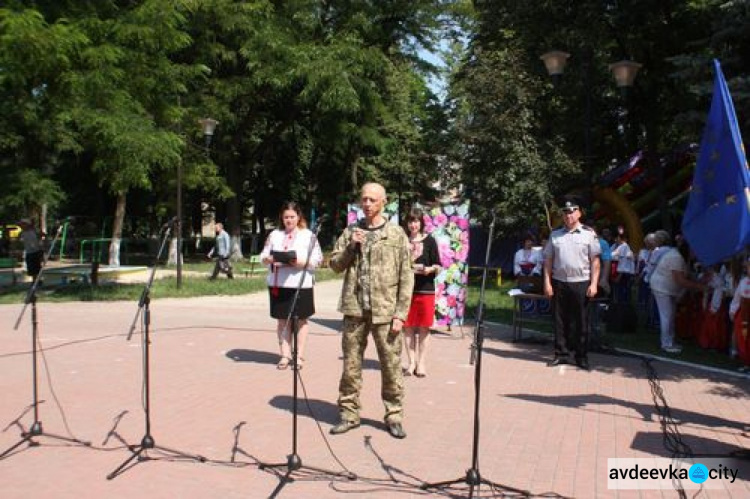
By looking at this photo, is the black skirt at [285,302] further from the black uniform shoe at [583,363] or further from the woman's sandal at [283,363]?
the black uniform shoe at [583,363]

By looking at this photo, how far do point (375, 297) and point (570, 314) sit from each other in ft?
13.2

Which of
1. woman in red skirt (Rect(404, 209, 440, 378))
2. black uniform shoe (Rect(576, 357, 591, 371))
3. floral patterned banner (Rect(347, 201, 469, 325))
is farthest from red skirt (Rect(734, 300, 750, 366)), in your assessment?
floral patterned banner (Rect(347, 201, 469, 325))

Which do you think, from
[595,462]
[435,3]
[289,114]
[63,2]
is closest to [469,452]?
[595,462]

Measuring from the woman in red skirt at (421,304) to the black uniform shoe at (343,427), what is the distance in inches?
90.3

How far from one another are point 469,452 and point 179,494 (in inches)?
84.5

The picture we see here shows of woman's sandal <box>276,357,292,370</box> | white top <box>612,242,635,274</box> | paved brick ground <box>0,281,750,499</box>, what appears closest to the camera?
paved brick ground <box>0,281,750,499</box>

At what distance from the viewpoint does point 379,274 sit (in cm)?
566

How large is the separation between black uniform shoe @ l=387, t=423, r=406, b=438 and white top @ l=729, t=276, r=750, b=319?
544 centimetres

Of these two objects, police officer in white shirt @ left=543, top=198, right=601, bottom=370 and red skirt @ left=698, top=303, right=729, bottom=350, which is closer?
police officer in white shirt @ left=543, top=198, right=601, bottom=370

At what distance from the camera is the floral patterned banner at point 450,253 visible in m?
11.6

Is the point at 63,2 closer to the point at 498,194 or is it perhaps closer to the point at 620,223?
the point at 498,194

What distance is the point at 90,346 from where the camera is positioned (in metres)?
10.1

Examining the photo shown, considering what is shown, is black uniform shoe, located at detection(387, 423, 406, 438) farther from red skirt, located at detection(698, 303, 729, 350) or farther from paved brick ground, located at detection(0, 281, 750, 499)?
red skirt, located at detection(698, 303, 729, 350)

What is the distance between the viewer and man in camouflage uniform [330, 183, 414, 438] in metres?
5.64
